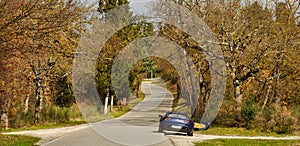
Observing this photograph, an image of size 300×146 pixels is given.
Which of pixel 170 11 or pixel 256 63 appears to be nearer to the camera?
pixel 256 63

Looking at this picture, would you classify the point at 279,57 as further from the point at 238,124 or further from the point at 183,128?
the point at 183,128

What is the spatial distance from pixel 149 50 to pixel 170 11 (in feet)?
22.9

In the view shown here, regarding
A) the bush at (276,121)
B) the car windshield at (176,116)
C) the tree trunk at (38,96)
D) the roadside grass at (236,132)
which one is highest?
the tree trunk at (38,96)

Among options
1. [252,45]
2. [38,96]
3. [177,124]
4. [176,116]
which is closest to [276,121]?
[252,45]

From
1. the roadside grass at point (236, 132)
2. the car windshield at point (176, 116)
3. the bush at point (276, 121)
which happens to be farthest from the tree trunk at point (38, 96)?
the bush at point (276, 121)

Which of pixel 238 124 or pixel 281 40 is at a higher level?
pixel 281 40

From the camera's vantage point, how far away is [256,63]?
28469 mm

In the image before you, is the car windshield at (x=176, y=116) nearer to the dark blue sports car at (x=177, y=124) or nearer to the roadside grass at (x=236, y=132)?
the dark blue sports car at (x=177, y=124)

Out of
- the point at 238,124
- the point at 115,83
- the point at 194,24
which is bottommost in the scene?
the point at 238,124

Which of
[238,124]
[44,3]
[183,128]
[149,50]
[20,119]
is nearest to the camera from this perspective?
[44,3]

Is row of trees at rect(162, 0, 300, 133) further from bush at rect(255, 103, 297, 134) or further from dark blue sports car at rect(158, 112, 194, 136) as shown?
dark blue sports car at rect(158, 112, 194, 136)

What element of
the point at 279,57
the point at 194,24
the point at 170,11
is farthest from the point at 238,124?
the point at 170,11

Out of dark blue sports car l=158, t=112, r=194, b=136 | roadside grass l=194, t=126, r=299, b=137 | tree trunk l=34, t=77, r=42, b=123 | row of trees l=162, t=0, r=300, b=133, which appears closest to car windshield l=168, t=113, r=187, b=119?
dark blue sports car l=158, t=112, r=194, b=136

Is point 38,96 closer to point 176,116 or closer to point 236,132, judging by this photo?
point 176,116
